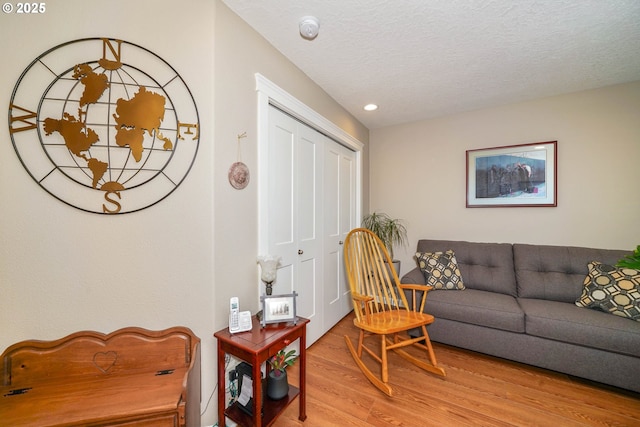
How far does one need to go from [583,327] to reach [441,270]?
1.03m

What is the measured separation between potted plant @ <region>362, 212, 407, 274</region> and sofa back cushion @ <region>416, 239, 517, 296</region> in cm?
57

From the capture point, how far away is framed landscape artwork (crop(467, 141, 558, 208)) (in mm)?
2559

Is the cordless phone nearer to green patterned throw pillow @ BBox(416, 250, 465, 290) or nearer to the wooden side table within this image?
the wooden side table

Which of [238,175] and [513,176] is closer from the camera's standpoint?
[238,175]

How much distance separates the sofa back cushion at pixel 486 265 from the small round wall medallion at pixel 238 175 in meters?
2.34

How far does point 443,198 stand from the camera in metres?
3.08

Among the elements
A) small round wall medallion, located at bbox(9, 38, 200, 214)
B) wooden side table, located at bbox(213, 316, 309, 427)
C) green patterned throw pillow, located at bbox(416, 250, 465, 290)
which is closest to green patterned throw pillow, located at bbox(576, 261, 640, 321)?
green patterned throw pillow, located at bbox(416, 250, 465, 290)

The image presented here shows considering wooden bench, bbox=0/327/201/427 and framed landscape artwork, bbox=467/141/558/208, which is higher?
framed landscape artwork, bbox=467/141/558/208

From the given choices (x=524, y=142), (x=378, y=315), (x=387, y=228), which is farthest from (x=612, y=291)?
(x=387, y=228)

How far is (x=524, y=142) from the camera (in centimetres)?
267

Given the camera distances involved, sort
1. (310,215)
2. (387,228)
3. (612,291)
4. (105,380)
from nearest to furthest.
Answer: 1. (105,380)
2. (612,291)
3. (310,215)
4. (387,228)

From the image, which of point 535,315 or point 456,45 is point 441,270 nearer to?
point 535,315

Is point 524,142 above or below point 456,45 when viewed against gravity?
below

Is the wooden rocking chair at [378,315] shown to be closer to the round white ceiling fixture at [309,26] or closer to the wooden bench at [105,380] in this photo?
the wooden bench at [105,380]
